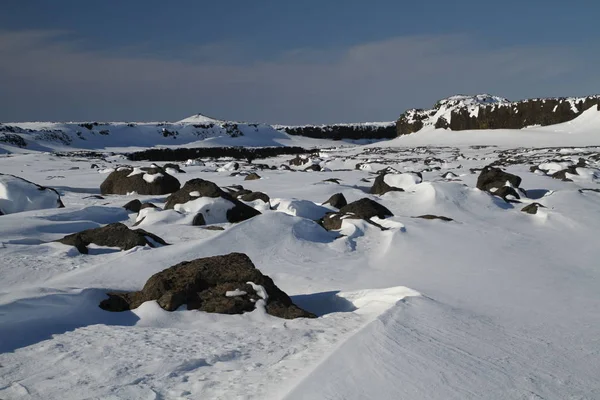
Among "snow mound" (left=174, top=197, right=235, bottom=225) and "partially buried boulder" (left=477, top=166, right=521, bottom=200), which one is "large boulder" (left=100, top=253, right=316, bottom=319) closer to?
"snow mound" (left=174, top=197, right=235, bottom=225)

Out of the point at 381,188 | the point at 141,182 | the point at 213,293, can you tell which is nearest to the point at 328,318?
the point at 213,293

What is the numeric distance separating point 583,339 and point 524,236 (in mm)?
3891

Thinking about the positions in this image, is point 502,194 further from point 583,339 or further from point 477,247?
point 583,339

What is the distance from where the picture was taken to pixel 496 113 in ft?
163

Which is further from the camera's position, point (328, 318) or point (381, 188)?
point (381, 188)

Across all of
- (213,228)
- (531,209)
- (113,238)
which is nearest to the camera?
(113,238)

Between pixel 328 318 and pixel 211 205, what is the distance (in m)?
4.39

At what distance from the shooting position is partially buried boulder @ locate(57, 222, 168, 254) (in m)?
5.63

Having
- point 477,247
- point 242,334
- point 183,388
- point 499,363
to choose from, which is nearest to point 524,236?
point 477,247

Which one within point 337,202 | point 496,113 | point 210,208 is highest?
point 496,113

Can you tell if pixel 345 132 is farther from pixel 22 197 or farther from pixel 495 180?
pixel 22 197

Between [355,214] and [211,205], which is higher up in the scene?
[211,205]

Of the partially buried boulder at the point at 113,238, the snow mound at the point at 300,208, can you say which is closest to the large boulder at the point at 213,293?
the partially buried boulder at the point at 113,238

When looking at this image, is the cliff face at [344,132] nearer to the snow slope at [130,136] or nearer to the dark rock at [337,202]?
the snow slope at [130,136]
